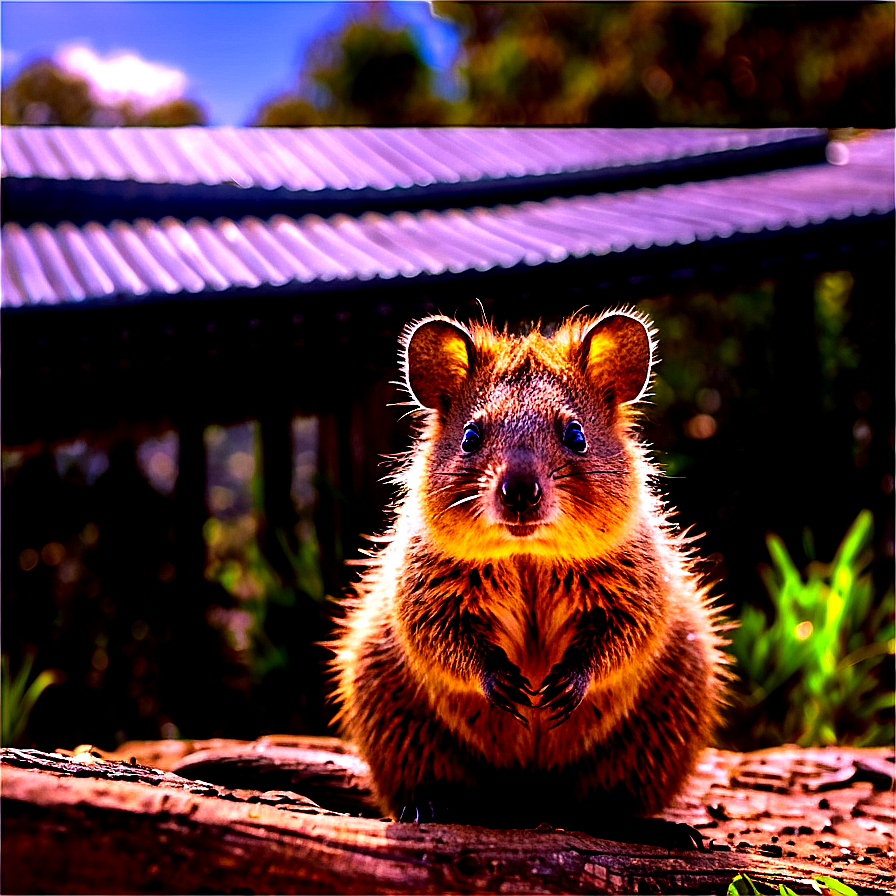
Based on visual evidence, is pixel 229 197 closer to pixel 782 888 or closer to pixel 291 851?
pixel 291 851

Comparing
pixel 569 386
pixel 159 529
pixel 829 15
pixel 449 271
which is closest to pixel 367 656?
pixel 569 386

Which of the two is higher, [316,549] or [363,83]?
[363,83]

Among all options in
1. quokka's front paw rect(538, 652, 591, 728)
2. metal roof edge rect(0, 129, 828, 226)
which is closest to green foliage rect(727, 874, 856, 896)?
quokka's front paw rect(538, 652, 591, 728)

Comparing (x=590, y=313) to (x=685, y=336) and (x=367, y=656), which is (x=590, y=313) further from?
(x=685, y=336)

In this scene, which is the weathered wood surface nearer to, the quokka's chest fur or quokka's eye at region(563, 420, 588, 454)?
the quokka's chest fur

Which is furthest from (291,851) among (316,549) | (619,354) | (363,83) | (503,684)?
(363,83)

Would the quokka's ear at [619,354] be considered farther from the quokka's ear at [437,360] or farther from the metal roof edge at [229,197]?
the metal roof edge at [229,197]

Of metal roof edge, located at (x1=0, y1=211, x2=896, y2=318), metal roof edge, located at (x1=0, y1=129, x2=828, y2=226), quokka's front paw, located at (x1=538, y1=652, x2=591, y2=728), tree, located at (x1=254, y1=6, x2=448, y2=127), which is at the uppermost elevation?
tree, located at (x1=254, y1=6, x2=448, y2=127)
